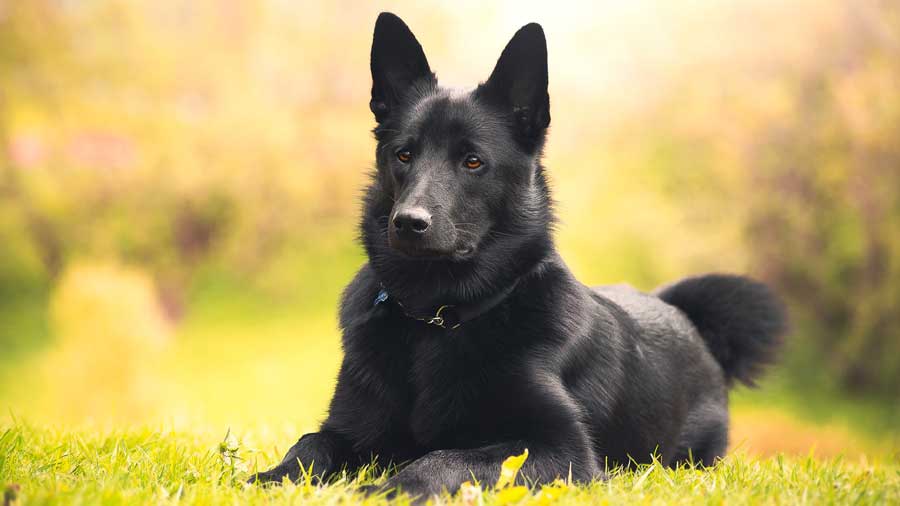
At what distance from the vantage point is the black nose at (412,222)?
3191mm

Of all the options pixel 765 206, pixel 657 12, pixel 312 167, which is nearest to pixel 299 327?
pixel 312 167

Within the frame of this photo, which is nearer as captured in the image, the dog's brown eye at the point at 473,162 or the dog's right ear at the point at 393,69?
the dog's brown eye at the point at 473,162

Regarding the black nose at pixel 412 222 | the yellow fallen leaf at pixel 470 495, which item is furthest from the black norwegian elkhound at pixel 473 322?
the yellow fallen leaf at pixel 470 495

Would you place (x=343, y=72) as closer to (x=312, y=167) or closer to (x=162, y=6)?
(x=312, y=167)

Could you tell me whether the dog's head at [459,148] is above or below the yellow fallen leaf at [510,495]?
above

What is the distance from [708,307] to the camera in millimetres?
4832

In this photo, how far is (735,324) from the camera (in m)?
4.82

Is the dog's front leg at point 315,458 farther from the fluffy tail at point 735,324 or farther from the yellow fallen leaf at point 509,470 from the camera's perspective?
the fluffy tail at point 735,324

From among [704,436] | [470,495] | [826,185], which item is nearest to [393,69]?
[470,495]

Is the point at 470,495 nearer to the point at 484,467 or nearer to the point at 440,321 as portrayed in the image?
the point at 484,467

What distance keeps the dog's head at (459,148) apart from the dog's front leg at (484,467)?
0.79 metres

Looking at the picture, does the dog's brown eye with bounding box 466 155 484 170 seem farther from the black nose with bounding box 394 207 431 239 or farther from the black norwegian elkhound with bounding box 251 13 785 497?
the black nose with bounding box 394 207 431 239

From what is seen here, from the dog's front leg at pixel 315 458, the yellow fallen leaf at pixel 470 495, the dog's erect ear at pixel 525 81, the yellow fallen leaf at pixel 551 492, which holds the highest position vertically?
the dog's erect ear at pixel 525 81

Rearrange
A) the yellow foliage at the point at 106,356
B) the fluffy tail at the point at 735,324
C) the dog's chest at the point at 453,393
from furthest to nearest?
the yellow foliage at the point at 106,356, the fluffy tail at the point at 735,324, the dog's chest at the point at 453,393
